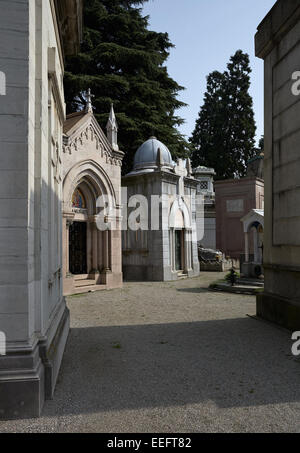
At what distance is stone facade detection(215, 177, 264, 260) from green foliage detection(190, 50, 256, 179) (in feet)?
42.1

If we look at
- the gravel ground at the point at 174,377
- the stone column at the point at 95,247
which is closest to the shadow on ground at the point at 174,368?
Result: the gravel ground at the point at 174,377

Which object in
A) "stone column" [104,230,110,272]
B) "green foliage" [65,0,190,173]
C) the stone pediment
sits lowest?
"stone column" [104,230,110,272]

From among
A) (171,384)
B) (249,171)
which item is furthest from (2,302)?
(249,171)

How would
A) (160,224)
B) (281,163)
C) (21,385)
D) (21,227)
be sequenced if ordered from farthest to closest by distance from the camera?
1. (160,224)
2. (281,163)
3. (21,227)
4. (21,385)

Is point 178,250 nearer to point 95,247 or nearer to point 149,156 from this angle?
point 149,156

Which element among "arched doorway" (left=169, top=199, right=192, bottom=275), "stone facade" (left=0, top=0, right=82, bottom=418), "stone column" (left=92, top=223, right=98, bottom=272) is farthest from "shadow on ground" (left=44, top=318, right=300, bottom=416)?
"arched doorway" (left=169, top=199, right=192, bottom=275)

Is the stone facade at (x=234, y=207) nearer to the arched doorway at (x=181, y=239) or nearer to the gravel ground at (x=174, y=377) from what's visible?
the arched doorway at (x=181, y=239)

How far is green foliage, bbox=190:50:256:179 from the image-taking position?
39.2 metres

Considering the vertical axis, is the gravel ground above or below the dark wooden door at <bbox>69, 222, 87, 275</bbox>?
below

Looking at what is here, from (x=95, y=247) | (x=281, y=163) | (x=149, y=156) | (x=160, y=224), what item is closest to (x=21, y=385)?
(x=281, y=163)

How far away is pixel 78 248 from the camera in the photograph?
13633 millimetres

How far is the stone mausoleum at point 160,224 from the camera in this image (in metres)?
16.4

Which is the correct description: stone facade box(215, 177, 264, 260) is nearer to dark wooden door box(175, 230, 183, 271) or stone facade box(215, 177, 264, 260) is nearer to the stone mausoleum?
the stone mausoleum

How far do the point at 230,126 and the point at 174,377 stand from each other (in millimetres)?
38651
